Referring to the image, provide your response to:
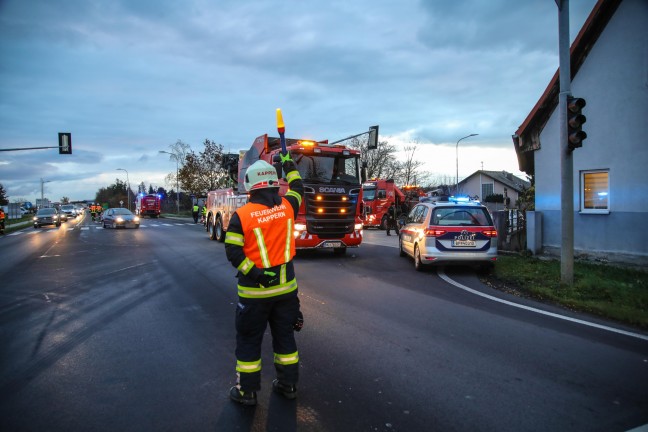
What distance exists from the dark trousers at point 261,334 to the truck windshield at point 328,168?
854 cm

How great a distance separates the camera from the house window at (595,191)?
11680 millimetres

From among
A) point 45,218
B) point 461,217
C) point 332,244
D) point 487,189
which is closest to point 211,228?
point 332,244

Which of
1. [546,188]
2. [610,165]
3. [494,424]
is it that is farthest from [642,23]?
[494,424]

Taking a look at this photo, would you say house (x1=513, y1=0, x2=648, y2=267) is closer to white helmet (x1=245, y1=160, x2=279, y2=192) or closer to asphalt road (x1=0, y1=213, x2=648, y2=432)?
asphalt road (x1=0, y1=213, x2=648, y2=432)

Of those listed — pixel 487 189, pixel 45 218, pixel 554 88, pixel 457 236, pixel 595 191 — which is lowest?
pixel 457 236

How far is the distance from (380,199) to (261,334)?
74.4 feet

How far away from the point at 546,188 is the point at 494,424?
1171 cm

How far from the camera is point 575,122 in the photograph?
8117mm

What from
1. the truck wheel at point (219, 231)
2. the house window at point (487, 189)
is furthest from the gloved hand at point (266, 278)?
the house window at point (487, 189)

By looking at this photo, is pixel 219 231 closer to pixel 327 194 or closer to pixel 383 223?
pixel 327 194

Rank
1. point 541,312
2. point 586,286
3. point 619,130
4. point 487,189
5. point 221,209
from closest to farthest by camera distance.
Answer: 1. point 541,312
2. point 586,286
3. point 619,130
4. point 221,209
5. point 487,189

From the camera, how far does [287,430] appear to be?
3.19 meters

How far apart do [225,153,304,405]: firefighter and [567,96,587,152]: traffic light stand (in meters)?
6.66

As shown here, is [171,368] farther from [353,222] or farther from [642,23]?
[642,23]
